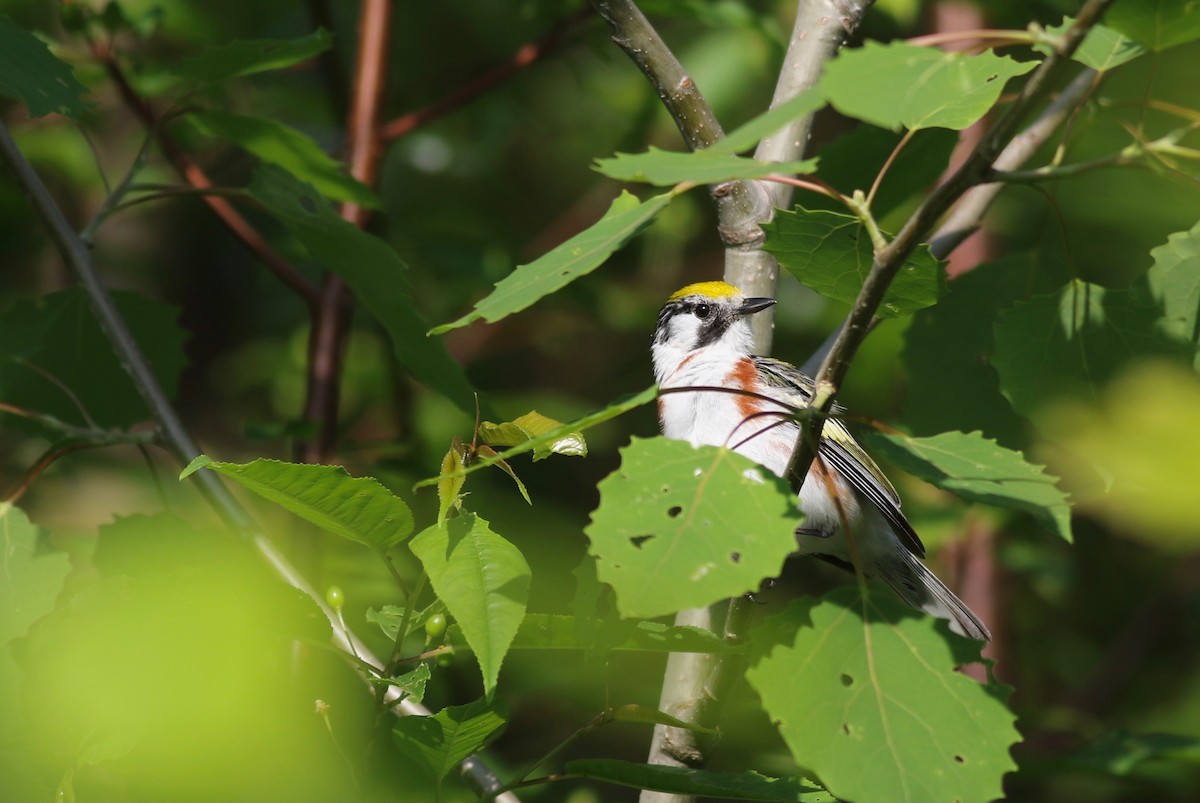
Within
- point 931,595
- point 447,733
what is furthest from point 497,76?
point 447,733

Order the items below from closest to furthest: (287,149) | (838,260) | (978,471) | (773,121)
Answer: (773,121), (978,471), (838,260), (287,149)

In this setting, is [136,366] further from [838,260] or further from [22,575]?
[838,260]

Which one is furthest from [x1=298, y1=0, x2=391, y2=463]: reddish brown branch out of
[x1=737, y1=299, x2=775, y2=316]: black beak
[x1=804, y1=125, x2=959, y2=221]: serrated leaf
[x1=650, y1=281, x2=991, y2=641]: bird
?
[x1=804, y1=125, x2=959, y2=221]: serrated leaf

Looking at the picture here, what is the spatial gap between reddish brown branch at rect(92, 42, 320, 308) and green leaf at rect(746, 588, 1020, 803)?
2.22 metres

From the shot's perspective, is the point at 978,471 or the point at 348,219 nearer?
the point at 978,471

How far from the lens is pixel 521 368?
21.9ft

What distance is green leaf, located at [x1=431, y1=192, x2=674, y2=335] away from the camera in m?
1.63

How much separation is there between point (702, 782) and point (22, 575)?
4.86 ft

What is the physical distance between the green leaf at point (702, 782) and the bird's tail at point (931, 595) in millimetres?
1833

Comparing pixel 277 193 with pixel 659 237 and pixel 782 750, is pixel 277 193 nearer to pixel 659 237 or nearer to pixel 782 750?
pixel 782 750

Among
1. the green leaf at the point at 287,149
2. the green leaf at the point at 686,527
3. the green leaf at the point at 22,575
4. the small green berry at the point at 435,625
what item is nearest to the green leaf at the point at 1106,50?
the green leaf at the point at 686,527

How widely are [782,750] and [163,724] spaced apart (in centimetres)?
277

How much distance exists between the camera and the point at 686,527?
1553 millimetres

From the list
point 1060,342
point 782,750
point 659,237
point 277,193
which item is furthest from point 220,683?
point 659,237
